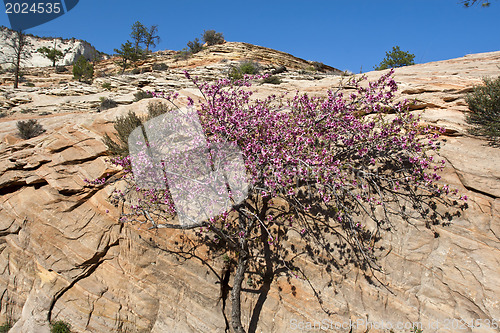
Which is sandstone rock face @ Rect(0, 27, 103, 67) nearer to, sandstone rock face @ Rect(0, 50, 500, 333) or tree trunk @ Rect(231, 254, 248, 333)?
sandstone rock face @ Rect(0, 50, 500, 333)

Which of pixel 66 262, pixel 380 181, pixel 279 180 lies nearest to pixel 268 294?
pixel 279 180

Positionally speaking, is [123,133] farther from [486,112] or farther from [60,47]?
[60,47]

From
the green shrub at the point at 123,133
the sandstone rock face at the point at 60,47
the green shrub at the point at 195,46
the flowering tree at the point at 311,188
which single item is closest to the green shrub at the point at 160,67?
the green shrub at the point at 195,46

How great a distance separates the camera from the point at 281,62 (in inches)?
1315

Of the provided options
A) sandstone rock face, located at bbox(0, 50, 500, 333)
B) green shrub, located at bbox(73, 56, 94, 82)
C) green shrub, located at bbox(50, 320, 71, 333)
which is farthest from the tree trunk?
green shrub, located at bbox(73, 56, 94, 82)

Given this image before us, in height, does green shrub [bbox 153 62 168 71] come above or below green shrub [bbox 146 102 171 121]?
above

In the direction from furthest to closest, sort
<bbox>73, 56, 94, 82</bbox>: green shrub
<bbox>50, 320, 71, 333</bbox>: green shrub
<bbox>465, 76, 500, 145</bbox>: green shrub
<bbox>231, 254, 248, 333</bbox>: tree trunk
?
<bbox>73, 56, 94, 82</bbox>: green shrub, <bbox>50, 320, 71, 333</bbox>: green shrub, <bbox>465, 76, 500, 145</bbox>: green shrub, <bbox>231, 254, 248, 333</bbox>: tree trunk

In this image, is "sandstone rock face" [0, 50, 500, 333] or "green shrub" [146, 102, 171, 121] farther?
"green shrub" [146, 102, 171, 121]

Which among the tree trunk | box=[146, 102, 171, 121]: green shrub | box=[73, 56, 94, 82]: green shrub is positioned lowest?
the tree trunk

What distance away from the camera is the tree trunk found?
648 centimetres

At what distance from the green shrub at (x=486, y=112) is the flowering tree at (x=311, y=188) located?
4.11 feet

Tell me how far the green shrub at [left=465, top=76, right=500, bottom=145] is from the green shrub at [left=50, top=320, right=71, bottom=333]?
1348 centimetres

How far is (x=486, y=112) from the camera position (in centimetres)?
688

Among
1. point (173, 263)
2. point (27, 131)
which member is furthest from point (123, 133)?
point (27, 131)
